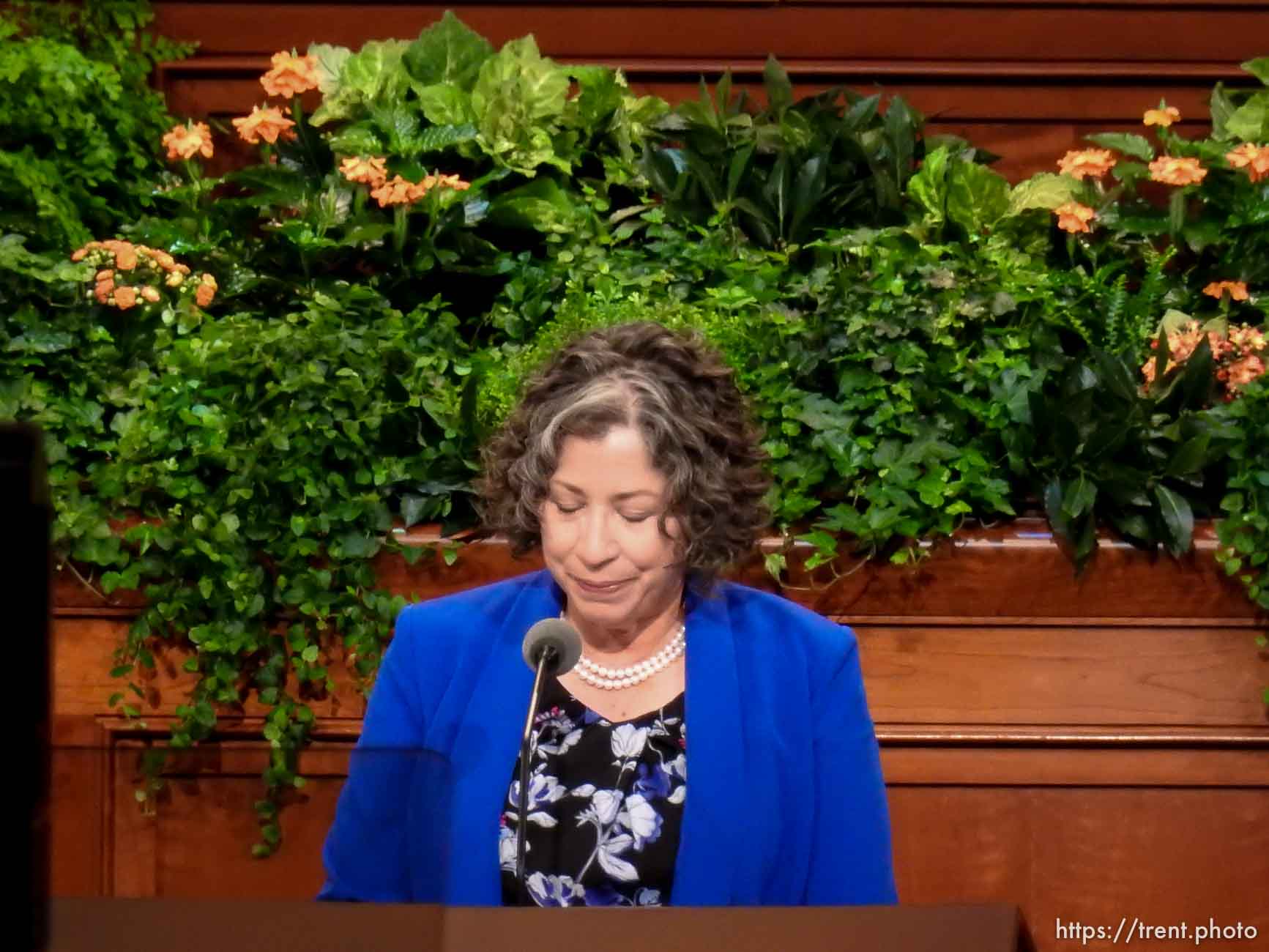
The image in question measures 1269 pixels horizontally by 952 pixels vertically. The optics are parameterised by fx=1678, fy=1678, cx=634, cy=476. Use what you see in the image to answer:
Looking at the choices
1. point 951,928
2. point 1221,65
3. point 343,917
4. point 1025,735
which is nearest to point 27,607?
point 343,917

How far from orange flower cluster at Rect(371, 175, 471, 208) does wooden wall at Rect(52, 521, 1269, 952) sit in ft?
2.83

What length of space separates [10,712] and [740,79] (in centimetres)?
311

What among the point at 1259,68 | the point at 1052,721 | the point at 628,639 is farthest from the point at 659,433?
the point at 1259,68

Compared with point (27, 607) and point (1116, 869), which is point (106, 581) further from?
point (27, 607)

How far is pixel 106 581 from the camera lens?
2518 mm

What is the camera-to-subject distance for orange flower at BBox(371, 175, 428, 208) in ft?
9.78

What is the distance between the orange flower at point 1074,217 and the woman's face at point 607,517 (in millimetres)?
1488

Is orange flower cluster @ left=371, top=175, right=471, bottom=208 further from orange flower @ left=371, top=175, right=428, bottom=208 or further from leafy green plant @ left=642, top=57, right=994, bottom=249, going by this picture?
leafy green plant @ left=642, top=57, right=994, bottom=249

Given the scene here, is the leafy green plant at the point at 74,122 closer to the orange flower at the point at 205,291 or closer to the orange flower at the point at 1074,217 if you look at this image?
the orange flower at the point at 205,291

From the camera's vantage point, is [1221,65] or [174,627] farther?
[1221,65]

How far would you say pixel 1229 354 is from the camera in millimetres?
2756

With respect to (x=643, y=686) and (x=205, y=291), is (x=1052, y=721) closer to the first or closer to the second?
(x=643, y=686)

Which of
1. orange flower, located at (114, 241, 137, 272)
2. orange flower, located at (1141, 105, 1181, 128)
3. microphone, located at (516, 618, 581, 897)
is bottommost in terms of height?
microphone, located at (516, 618, 581, 897)

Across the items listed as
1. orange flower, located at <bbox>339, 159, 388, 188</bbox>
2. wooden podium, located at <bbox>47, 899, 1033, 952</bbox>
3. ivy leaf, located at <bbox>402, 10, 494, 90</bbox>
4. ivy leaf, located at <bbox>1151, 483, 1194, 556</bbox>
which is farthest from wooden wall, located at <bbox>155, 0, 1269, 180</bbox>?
wooden podium, located at <bbox>47, 899, 1033, 952</bbox>
